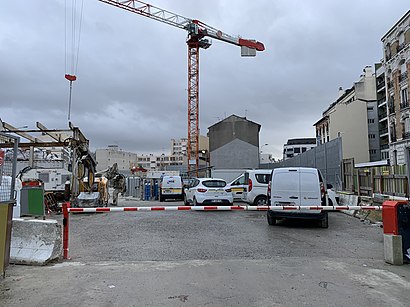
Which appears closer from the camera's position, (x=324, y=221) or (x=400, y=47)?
(x=324, y=221)

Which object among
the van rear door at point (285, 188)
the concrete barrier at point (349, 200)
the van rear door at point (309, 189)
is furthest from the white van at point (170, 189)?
the van rear door at point (309, 189)

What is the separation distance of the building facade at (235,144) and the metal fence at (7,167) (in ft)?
175

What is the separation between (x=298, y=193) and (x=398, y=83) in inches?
1595

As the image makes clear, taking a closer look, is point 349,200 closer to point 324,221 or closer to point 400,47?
point 324,221

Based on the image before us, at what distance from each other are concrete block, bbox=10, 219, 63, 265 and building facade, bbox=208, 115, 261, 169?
5251 centimetres

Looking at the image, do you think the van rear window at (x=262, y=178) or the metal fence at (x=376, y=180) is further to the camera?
the van rear window at (x=262, y=178)

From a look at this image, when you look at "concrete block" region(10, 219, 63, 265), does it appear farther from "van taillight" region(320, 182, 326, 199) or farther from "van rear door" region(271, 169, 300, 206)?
"van taillight" region(320, 182, 326, 199)

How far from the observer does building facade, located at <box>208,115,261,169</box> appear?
59.8 metres

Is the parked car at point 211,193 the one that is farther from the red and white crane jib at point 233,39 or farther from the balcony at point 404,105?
the red and white crane jib at point 233,39

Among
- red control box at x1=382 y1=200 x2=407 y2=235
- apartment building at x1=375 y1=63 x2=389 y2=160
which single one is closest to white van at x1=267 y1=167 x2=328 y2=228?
red control box at x1=382 y1=200 x2=407 y2=235

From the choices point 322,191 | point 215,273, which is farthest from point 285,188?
point 215,273

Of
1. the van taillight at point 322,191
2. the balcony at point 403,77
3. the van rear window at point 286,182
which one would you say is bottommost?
the van taillight at point 322,191

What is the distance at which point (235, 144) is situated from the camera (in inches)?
2361

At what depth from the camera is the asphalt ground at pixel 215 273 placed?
199 inches
